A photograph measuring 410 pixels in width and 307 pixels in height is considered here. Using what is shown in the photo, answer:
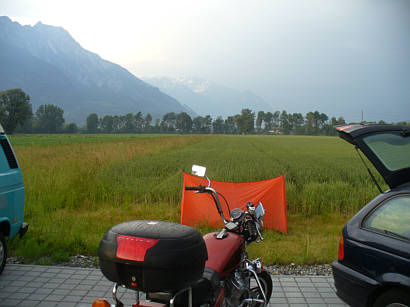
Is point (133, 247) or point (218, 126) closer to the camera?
point (133, 247)

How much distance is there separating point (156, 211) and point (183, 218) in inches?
55.9

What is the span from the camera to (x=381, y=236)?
3023mm

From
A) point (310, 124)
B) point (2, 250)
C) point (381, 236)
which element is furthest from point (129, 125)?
point (381, 236)

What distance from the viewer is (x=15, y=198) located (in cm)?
481

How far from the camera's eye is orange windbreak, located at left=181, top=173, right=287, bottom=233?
682cm

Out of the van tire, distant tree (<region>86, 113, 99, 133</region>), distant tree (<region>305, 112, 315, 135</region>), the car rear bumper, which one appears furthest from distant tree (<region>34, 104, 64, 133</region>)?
the car rear bumper

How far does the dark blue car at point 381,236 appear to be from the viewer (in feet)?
9.15

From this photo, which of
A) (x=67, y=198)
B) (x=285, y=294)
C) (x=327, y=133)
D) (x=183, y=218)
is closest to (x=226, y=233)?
(x=285, y=294)

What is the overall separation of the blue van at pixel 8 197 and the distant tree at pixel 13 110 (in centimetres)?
8942

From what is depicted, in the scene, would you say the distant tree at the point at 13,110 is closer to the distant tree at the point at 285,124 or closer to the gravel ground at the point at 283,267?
the gravel ground at the point at 283,267

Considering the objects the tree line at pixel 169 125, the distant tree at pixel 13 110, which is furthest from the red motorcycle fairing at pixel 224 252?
the tree line at pixel 169 125

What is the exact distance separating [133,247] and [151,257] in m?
0.12

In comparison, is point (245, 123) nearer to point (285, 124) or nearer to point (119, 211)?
point (285, 124)

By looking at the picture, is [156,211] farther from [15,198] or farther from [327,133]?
[327,133]
